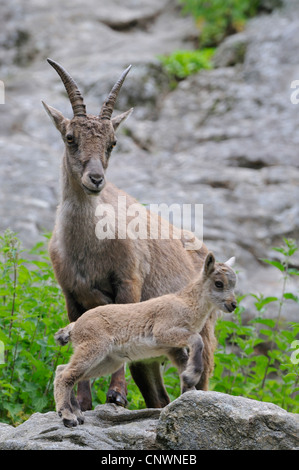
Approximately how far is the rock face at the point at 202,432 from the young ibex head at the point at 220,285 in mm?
785

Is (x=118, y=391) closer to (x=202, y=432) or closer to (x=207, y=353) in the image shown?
(x=207, y=353)

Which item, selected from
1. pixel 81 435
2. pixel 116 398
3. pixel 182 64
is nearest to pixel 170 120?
pixel 182 64

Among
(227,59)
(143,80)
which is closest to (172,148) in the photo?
(143,80)

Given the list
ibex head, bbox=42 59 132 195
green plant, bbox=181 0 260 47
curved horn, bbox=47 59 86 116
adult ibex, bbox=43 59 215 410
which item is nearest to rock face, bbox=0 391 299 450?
adult ibex, bbox=43 59 215 410

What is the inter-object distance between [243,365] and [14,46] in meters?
12.7

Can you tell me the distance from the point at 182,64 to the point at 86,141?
10.4m

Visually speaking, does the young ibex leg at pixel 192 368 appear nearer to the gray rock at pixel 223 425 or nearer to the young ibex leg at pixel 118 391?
the gray rock at pixel 223 425

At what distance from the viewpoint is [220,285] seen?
18.8 feet

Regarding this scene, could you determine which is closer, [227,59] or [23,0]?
[227,59]

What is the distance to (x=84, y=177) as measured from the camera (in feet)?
Result: 22.4

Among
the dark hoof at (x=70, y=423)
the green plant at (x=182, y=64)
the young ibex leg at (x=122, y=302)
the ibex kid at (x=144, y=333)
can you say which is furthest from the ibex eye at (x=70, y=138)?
the green plant at (x=182, y=64)

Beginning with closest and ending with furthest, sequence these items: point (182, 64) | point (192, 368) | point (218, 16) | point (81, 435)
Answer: point (81, 435)
point (192, 368)
point (182, 64)
point (218, 16)

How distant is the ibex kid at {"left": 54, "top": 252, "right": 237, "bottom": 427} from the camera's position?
5695 millimetres

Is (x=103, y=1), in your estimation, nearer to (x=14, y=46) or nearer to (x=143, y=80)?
(x=14, y=46)
